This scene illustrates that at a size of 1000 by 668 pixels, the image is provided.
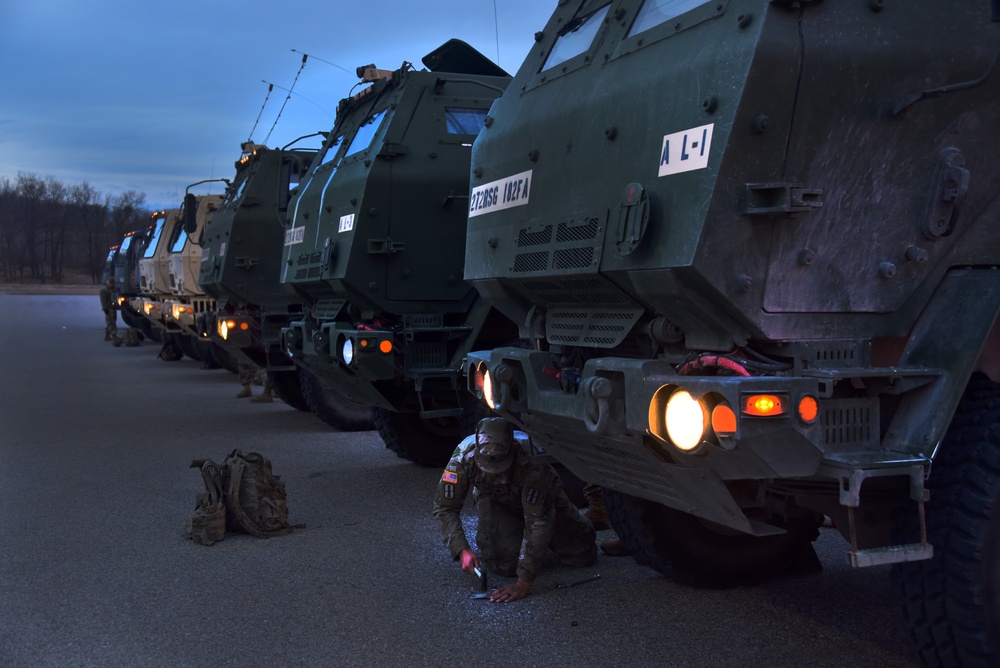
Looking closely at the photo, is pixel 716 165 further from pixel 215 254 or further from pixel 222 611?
pixel 215 254

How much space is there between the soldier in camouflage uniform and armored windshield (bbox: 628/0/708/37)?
6.11ft

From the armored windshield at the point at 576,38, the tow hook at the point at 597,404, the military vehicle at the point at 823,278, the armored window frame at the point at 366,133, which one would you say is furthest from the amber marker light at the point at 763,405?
the armored window frame at the point at 366,133

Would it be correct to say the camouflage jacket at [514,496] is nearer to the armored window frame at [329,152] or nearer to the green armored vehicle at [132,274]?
the armored window frame at [329,152]

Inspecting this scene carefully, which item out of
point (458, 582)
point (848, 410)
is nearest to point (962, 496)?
point (848, 410)

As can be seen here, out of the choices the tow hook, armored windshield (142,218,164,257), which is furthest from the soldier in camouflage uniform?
armored windshield (142,218,164,257)

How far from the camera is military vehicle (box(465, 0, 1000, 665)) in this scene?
10.8ft

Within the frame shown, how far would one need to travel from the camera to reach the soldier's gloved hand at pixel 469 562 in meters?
4.89

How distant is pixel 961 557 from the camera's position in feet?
10.8

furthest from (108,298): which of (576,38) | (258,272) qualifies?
(576,38)

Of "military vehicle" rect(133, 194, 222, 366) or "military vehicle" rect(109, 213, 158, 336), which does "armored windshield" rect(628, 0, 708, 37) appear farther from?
"military vehicle" rect(109, 213, 158, 336)

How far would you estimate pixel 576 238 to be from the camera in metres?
4.16

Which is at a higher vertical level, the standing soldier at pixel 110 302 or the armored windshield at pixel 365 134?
the armored windshield at pixel 365 134

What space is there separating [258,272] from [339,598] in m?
7.54

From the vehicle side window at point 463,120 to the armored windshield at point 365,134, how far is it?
20.4 inches
